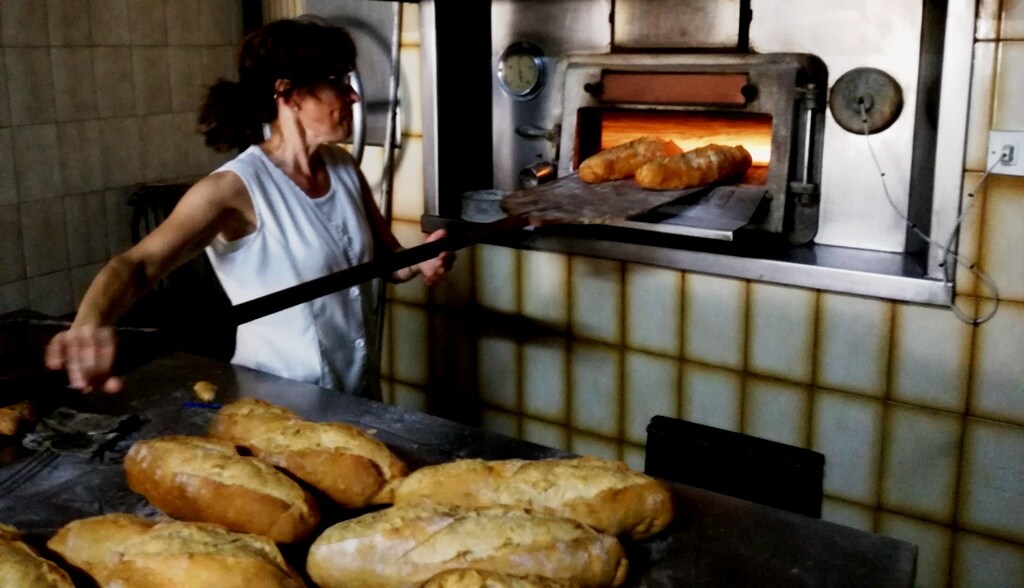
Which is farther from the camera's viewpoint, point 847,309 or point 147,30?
point 147,30

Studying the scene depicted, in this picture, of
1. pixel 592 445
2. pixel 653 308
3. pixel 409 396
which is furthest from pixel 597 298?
pixel 409 396

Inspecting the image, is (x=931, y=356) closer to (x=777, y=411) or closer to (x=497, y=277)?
(x=777, y=411)

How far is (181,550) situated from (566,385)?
1.50 metres

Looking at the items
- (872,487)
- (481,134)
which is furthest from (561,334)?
(872,487)

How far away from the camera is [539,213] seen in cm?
183

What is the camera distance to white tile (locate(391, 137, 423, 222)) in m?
2.58

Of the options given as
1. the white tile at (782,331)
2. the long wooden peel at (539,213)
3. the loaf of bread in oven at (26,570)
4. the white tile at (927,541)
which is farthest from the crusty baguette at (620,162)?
the loaf of bread in oven at (26,570)

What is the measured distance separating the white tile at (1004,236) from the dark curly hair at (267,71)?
4.18 ft

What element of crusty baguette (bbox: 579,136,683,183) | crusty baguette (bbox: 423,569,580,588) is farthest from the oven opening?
crusty baguette (bbox: 423,569,580,588)

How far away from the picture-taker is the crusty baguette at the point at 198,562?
91 cm

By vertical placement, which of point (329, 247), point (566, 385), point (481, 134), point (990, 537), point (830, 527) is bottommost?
point (990, 537)

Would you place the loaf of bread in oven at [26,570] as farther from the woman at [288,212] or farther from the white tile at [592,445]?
the white tile at [592,445]

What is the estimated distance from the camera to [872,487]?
2.00 metres

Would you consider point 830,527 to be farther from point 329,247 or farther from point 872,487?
point 329,247
